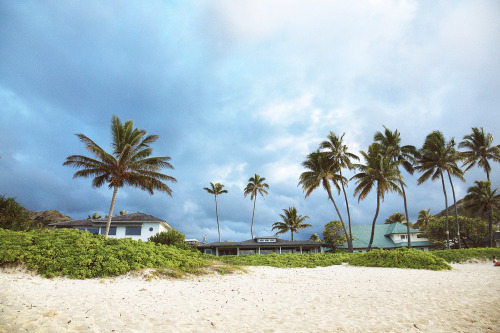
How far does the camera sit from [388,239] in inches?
1519

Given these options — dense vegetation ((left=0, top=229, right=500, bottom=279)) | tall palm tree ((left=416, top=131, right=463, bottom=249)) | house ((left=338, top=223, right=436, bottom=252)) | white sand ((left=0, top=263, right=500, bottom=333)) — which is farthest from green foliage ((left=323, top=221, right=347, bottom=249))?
white sand ((left=0, top=263, right=500, bottom=333))

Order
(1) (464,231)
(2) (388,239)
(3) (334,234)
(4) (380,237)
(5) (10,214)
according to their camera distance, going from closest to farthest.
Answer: (5) (10,214) → (1) (464,231) → (3) (334,234) → (2) (388,239) → (4) (380,237)

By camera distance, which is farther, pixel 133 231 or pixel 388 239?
pixel 388 239

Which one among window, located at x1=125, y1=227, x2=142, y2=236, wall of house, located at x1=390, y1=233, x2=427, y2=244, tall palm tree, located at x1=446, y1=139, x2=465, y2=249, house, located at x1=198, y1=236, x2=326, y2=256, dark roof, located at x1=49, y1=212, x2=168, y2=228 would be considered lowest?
house, located at x1=198, y1=236, x2=326, y2=256

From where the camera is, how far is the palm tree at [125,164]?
19750 millimetres

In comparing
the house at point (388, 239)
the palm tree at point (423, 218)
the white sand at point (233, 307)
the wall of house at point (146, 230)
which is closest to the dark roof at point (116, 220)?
the wall of house at point (146, 230)

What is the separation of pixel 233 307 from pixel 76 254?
6560 mm

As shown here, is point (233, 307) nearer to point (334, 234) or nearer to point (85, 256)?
point (85, 256)

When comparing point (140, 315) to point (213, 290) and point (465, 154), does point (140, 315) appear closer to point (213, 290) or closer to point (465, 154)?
point (213, 290)

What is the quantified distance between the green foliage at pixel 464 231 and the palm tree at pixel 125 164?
3625 centimetres

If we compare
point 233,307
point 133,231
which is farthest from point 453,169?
point 133,231

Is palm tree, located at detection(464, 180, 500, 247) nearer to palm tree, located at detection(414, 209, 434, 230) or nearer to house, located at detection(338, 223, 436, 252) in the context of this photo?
house, located at detection(338, 223, 436, 252)

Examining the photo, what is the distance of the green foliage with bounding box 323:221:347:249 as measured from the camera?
119ft

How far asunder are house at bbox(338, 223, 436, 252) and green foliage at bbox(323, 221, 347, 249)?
4.08 feet
